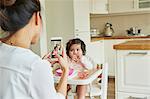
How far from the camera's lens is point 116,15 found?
16.0 ft

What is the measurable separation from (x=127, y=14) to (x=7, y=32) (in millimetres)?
4270

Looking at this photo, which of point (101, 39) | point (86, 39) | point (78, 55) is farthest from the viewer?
point (101, 39)

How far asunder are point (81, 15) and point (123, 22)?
1.40 meters

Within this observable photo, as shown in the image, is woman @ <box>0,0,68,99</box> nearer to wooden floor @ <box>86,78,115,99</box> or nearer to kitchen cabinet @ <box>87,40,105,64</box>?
wooden floor @ <box>86,78,115,99</box>

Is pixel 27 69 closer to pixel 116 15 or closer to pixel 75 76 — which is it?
pixel 75 76

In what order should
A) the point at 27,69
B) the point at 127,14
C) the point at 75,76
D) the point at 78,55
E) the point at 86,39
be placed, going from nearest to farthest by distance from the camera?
the point at 27,69
the point at 75,76
the point at 78,55
the point at 86,39
the point at 127,14

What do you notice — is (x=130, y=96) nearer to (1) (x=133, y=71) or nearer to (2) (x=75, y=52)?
(1) (x=133, y=71)

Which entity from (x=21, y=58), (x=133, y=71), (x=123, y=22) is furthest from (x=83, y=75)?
(x=123, y=22)

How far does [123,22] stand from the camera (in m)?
4.88

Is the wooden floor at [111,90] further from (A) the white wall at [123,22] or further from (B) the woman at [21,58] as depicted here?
(B) the woman at [21,58]

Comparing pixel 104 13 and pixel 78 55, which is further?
pixel 104 13

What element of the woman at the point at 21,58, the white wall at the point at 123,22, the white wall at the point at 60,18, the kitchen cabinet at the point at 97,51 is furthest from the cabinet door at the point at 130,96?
the white wall at the point at 123,22

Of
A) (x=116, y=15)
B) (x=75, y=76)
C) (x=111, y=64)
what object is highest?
(x=116, y=15)

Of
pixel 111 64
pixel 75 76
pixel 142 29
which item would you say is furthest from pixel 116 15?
pixel 75 76
